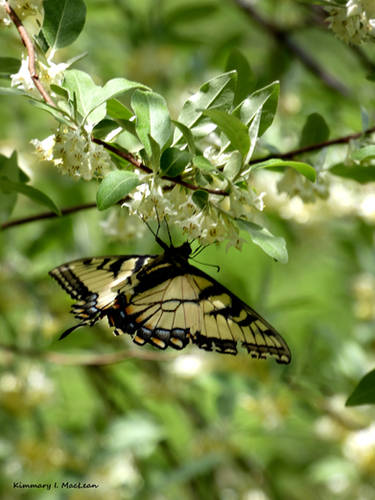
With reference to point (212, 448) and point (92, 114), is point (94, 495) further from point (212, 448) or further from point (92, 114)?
point (92, 114)

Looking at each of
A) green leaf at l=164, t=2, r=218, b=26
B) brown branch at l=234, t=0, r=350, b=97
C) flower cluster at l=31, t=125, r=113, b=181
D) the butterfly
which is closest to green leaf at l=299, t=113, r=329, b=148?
the butterfly

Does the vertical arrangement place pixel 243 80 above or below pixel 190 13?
below

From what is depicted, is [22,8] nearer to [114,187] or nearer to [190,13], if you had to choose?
[114,187]

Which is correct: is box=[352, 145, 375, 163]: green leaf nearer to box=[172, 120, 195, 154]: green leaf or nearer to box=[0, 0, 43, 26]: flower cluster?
box=[172, 120, 195, 154]: green leaf

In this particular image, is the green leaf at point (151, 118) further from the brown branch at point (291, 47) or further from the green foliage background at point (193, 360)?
the brown branch at point (291, 47)

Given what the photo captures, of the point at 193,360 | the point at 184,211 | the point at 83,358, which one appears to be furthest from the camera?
the point at 193,360

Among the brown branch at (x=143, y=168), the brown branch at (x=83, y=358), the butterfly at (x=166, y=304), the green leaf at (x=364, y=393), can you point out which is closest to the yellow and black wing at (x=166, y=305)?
the butterfly at (x=166, y=304)

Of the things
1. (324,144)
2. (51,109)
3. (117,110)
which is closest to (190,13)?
(324,144)
